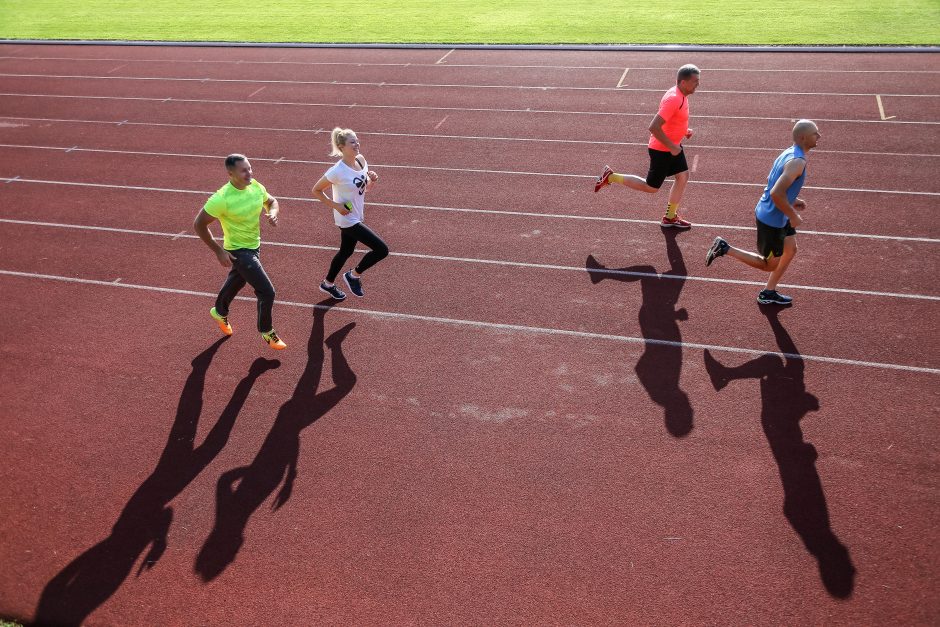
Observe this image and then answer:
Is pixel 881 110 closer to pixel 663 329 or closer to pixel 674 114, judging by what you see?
pixel 674 114

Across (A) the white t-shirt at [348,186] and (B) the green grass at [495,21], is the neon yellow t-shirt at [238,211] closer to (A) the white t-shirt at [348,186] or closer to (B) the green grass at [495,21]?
(A) the white t-shirt at [348,186]

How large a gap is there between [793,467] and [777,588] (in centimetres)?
123

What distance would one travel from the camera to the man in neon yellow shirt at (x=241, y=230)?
6.58 metres

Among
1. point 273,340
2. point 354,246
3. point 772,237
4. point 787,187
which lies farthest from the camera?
point 354,246

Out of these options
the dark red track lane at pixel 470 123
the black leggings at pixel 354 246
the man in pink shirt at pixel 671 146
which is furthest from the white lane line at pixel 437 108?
the black leggings at pixel 354 246

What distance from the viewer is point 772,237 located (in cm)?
729

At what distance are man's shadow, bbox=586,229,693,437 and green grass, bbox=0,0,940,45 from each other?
11.6m

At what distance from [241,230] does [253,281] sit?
20.3 inches

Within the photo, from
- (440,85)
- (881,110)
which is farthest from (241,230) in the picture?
(881,110)

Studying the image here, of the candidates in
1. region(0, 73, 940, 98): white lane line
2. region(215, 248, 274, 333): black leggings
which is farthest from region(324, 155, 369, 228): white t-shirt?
region(0, 73, 940, 98): white lane line

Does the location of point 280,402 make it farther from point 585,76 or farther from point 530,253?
point 585,76

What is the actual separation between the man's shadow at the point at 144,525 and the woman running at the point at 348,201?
176cm

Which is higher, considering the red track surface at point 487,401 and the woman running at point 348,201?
the woman running at point 348,201

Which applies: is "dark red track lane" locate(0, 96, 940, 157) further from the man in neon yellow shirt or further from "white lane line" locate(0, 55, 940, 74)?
the man in neon yellow shirt
